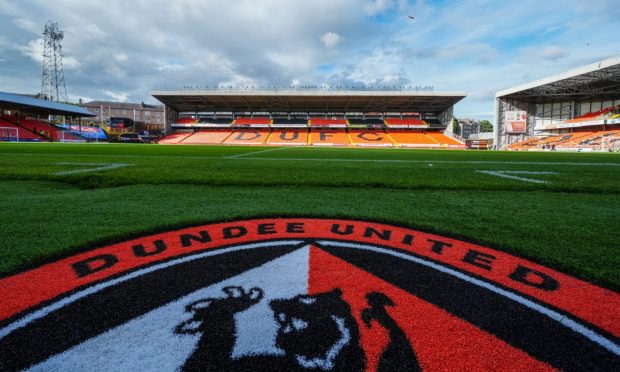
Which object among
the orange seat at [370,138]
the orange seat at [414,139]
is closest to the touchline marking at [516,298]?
the orange seat at [370,138]

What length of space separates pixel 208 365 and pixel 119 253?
1.28 meters

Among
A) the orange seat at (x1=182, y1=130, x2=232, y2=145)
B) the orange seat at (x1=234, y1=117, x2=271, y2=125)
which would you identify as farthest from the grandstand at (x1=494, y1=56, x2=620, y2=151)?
the orange seat at (x1=182, y1=130, x2=232, y2=145)

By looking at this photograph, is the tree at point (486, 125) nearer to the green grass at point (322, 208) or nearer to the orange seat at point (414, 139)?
the orange seat at point (414, 139)

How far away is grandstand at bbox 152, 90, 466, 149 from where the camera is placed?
126 feet

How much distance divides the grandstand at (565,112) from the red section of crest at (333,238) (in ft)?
110

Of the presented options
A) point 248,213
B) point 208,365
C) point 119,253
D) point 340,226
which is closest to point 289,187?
point 248,213

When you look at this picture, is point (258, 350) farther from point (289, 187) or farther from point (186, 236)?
point (289, 187)

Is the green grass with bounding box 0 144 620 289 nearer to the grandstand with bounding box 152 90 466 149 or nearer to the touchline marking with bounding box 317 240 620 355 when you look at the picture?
the touchline marking with bounding box 317 240 620 355

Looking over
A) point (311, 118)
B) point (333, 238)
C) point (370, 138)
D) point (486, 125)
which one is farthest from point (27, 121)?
point (486, 125)

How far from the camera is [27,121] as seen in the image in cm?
3516

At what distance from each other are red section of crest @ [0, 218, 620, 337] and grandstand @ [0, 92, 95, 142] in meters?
37.4

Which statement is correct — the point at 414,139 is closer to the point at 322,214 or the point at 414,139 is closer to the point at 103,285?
the point at 322,214

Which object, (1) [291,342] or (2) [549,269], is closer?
(1) [291,342]

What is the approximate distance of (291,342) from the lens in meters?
1.14
